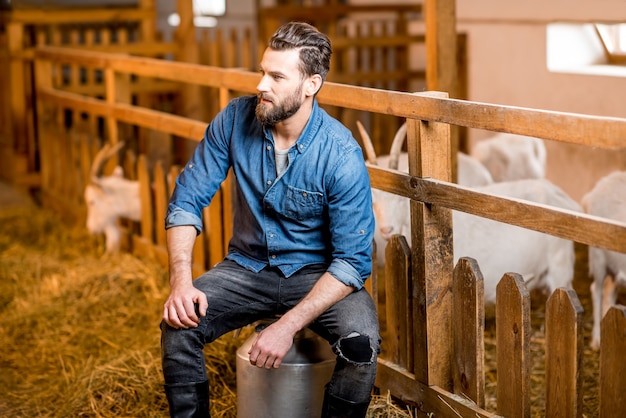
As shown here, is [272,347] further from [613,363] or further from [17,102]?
Answer: [17,102]

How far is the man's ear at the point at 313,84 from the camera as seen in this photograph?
333 centimetres

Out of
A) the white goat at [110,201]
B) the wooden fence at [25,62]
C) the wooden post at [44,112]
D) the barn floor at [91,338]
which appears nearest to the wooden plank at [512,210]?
the barn floor at [91,338]

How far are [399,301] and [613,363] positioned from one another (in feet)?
3.63

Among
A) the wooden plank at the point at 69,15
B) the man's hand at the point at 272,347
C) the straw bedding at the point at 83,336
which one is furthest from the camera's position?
the wooden plank at the point at 69,15

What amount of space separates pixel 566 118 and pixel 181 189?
141 centimetres

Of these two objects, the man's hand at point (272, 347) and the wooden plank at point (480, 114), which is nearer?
the wooden plank at point (480, 114)

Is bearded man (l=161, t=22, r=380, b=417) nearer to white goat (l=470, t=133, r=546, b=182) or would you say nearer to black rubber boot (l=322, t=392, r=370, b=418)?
black rubber boot (l=322, t=392, r=370, b=418)

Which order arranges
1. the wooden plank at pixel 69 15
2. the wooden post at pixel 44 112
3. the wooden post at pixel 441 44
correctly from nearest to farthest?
the wooden post at pixel 441 44 → the wooden post at pixel 44 112 → the wooden plank at pixel 69 15

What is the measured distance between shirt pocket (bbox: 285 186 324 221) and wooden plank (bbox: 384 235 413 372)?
0.52 m

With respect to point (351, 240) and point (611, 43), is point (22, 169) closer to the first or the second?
point (611, 43)

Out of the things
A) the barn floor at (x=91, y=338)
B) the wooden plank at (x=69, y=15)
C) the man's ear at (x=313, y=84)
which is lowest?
the barn floor at (x=91, y=338)

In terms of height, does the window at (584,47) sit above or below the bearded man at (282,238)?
above

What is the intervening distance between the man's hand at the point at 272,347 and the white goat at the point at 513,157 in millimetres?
4452

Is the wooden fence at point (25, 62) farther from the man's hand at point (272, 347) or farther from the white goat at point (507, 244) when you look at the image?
the man's hand at point (272, 347)
